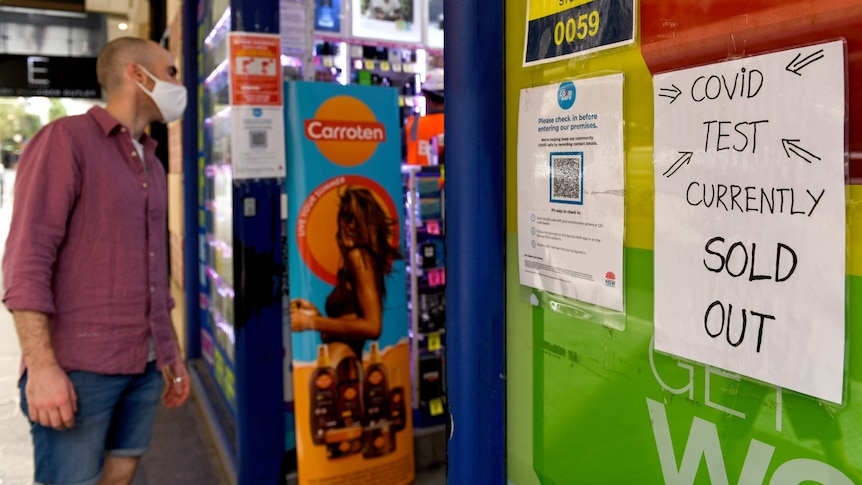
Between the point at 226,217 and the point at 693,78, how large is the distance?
3.33 meters

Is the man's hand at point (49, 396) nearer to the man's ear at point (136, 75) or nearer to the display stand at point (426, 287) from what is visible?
the man's ear at point (136, 75)

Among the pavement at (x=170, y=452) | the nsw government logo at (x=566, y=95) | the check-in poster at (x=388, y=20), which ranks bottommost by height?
the pavement at (x=170, y=452)

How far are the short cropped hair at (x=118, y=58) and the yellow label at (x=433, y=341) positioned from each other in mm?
2030

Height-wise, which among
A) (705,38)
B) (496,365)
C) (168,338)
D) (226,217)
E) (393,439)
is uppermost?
(705,38)

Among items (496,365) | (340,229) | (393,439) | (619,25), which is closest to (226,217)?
(340,229)

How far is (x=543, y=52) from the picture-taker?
1100 mm

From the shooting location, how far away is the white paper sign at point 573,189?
963 mm

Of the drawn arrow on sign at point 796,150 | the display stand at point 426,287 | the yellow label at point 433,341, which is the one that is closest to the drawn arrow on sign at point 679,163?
the drawn arrow on sign at point 796,150

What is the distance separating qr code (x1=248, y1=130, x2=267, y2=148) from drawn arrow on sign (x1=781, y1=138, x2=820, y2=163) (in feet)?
8.59

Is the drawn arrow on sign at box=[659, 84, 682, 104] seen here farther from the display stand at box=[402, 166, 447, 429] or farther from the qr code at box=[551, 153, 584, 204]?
the display stand at box=[402, 166, 447, 429]

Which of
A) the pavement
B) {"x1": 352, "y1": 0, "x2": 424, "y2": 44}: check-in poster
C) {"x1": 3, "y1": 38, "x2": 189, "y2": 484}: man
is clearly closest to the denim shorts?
{"x1": 3, "y1": 38, "x2": 189, "y2": 484}: man

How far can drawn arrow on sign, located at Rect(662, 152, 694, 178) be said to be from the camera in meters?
0.85

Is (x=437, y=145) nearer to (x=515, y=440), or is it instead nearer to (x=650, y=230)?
(x=515, y=440)

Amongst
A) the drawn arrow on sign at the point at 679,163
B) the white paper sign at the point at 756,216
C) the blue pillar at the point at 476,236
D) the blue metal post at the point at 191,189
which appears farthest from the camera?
the blue metal post at the point at 191,189
